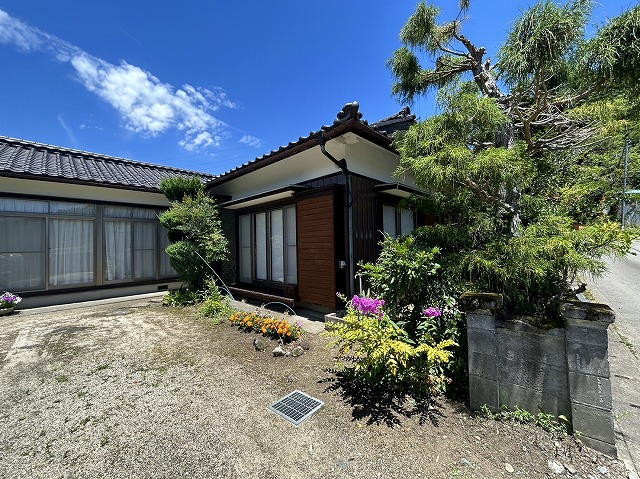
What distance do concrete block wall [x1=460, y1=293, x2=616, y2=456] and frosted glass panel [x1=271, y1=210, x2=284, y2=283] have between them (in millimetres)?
4609

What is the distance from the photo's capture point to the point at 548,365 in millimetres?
2008

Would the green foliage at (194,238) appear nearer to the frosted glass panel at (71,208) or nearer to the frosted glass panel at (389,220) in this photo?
the frosted glass panel at (71,208)

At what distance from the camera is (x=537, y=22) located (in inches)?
93.0

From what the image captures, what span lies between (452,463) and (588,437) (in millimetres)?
1020

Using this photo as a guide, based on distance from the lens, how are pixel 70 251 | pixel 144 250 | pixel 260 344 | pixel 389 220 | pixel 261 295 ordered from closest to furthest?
1. pixel 260 344
2. pixel 261 295
3. pixel 389 220
4. pixel 70 251
5. pixel 144 250

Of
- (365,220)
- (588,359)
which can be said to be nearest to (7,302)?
(365,220)

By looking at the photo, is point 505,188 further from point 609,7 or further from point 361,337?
point 361,337

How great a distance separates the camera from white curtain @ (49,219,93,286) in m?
6.54

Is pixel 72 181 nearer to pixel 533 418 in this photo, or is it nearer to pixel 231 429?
pixel 231 429

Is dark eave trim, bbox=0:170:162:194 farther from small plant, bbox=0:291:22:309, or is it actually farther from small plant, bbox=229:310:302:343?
small plant, bbox=229:310:302:343

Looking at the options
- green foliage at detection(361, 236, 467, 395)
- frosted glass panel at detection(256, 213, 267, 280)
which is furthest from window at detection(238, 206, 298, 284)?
green foliage at detection(361, 236, 467, 395)

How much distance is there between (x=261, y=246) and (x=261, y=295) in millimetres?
1481

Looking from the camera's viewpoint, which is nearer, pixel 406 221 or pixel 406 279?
pixel 406 279

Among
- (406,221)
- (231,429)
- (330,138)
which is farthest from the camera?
(406,221)
